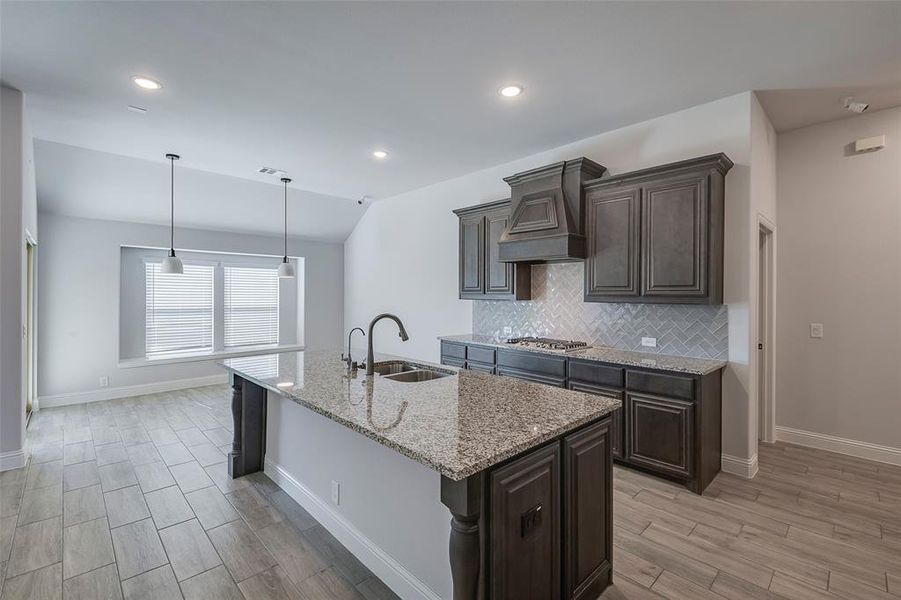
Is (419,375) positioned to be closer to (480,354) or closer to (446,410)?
(446,410)

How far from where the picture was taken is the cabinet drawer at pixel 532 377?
351cm

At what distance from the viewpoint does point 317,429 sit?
2.55 metres

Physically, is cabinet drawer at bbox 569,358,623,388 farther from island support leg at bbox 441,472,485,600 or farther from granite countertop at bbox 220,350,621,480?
island support leg at bbox 441,472,485,600

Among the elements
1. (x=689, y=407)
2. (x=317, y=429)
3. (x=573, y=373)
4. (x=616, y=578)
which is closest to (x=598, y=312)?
(x=573, y=373)

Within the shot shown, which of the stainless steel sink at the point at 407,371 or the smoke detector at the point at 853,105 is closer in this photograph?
the stainless steel sink at the point at 407,371

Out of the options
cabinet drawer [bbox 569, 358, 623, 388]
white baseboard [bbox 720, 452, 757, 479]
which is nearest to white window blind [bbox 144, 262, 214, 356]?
cabinet drawer [bbox 569, 358, 623, 388]

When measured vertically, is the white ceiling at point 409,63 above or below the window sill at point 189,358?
above

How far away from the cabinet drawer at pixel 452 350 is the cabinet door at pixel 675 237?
1942 millimetres

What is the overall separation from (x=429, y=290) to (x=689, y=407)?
359 cm

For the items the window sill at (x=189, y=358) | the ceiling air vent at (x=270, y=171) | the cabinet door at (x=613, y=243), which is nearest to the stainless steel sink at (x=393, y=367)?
the cabinet door at (x=613, y=243)

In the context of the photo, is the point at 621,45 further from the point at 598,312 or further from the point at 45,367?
the point at 45,367

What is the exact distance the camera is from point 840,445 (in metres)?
3.55

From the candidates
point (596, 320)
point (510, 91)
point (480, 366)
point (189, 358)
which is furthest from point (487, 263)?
point (189, 358)

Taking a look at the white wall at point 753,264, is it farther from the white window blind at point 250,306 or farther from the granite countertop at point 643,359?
the white window blind at point 250,306
